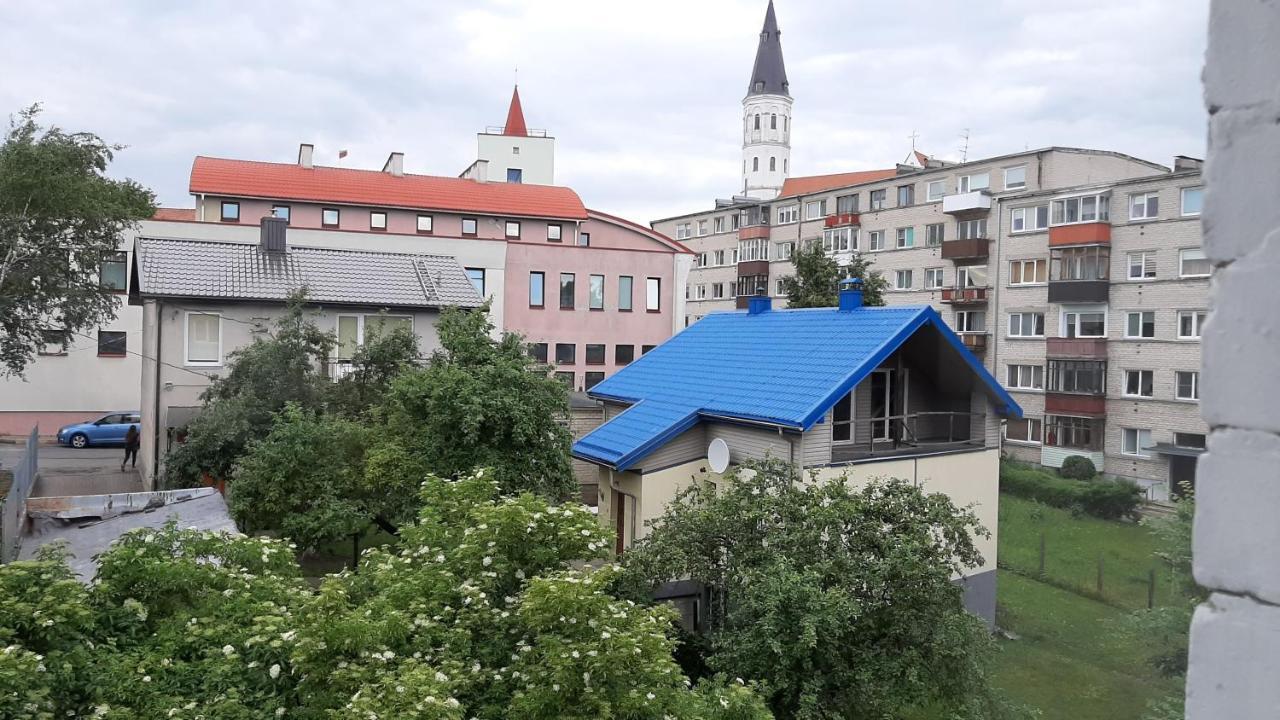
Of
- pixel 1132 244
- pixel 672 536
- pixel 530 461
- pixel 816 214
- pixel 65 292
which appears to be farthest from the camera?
pixel 816 214

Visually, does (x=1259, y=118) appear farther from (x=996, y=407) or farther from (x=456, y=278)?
(x=456, y=278)

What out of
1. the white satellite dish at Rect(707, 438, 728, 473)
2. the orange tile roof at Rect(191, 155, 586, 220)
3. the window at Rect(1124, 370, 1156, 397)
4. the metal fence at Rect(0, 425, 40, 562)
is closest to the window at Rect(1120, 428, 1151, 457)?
the window at Rect(1124, 370, 1156, 397)

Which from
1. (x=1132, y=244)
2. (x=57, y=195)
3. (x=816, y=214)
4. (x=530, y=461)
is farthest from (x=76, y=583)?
(x=816, y=214)

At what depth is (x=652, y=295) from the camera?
46.7 metres

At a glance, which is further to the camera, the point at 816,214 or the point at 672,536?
the point at 816,214

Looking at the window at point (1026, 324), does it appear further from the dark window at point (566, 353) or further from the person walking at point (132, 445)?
the person walking at point (132, 445)

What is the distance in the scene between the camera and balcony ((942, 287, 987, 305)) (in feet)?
174

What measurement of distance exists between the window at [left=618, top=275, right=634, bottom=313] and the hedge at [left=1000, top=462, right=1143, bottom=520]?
1817cm

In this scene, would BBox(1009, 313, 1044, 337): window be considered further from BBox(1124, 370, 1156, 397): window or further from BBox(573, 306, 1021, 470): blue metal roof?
BBox(573, 306, 1021, 470): blue metal roof

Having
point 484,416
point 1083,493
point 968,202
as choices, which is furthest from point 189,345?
point 968,202

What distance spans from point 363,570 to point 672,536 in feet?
14.8

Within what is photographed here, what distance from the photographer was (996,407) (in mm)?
23359

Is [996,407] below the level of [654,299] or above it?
below

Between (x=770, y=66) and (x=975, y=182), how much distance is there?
70.3 m
